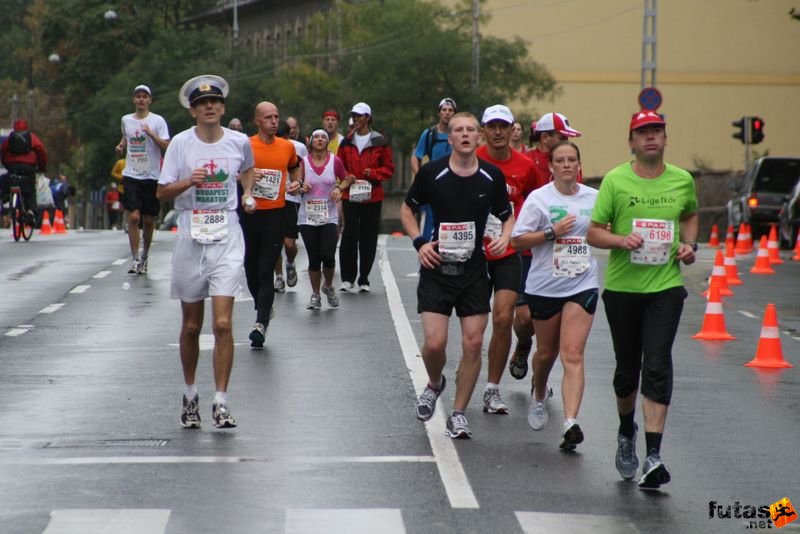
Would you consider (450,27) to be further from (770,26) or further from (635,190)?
(635,190)

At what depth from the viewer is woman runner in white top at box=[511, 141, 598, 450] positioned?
10430mm

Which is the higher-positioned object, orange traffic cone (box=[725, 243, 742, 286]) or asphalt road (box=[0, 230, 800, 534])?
asphalt road (box=[0, 230, 800, 534])

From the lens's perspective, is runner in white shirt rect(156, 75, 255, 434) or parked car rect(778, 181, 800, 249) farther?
parked car rect(778, 181, 800, 249)

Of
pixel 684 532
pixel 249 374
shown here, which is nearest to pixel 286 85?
pixel 249 374

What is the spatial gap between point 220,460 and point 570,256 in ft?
7.80

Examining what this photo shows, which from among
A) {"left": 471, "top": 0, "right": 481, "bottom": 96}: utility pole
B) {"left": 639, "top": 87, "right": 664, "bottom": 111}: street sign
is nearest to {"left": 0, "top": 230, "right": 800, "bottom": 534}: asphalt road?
{"left": 639, "top": 87, "right": 664, "bottom": 111}: street sign

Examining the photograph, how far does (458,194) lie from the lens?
10.4 metres

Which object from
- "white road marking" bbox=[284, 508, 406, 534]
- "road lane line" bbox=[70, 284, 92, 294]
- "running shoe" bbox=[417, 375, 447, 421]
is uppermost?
"running shoe" bbox=[417, 375, 447, 421]

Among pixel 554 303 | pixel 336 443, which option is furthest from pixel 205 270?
pixel 554 303

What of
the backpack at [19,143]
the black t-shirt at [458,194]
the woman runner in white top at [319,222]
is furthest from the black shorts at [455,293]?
the backpack at [19,143]

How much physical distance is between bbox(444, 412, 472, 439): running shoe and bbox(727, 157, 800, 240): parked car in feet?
97.0

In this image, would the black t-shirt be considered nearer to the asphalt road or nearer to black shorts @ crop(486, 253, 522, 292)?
black shorts @ crop(486, 253, 522, 292)

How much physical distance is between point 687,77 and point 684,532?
73161 millimetres

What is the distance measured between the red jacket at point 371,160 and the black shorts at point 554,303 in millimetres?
8856
